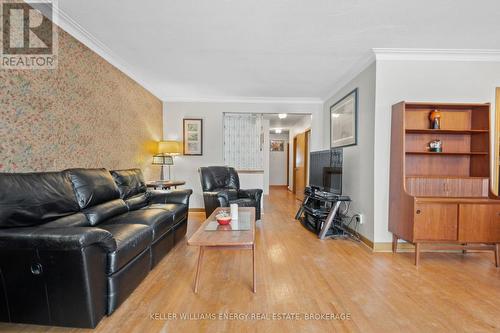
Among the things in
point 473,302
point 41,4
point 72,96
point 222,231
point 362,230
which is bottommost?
point 473,302

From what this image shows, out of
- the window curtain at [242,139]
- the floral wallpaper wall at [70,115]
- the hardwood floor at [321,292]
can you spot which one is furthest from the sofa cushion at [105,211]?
the window curtain at [242,139]

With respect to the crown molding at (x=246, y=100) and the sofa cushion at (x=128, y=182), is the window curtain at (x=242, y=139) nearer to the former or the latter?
the crown molding at (x=246, y=100)

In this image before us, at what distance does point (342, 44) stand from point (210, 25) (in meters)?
1.55

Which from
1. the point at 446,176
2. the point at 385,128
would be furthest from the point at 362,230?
the point at 385,128

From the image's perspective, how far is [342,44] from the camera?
271cm

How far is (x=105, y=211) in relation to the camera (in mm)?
2340

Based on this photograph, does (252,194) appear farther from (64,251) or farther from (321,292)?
(64,251)

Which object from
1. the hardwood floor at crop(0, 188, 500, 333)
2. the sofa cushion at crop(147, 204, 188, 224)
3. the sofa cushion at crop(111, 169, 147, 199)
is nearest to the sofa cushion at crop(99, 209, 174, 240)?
the sofa cushion at crop(147, 204, 188, 224)

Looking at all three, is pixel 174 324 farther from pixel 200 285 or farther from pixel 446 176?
pixel 446 176

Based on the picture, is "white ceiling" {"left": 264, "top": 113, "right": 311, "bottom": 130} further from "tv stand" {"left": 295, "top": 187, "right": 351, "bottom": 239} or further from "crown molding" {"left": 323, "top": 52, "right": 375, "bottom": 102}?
"tv stand" {"left": 295, "top": 187, "right": 351, "bottom": 239}

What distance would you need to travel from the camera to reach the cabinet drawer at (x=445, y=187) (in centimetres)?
279

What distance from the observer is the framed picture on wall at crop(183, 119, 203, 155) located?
16.5 feet

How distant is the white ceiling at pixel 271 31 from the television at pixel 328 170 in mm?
1296

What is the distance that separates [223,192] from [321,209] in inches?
64.0
